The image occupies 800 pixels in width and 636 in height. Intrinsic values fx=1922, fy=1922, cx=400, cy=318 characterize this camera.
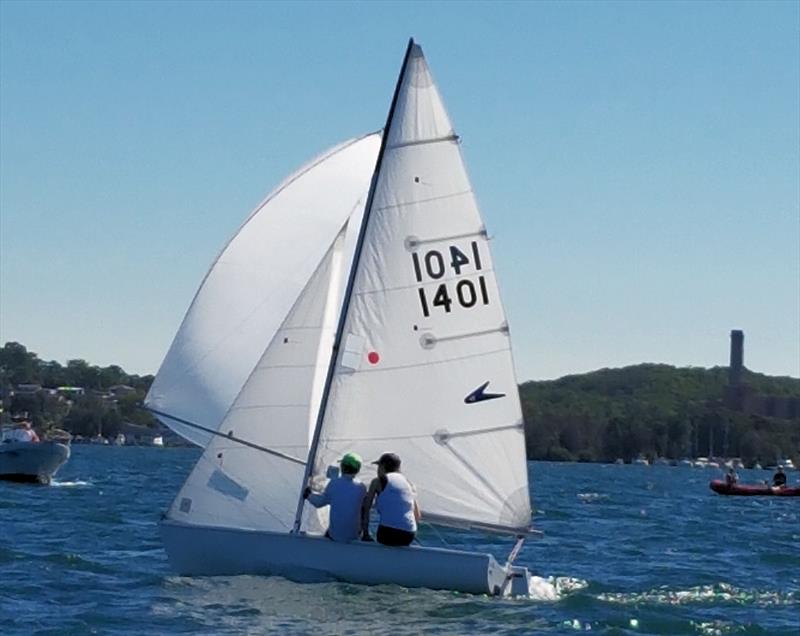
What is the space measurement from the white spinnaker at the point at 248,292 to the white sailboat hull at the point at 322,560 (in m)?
1.22

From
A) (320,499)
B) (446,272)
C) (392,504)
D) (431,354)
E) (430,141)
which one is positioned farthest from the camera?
(431,354)

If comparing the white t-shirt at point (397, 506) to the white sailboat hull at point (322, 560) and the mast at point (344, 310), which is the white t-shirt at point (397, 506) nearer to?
the white sailboat hull at point (322, 560)

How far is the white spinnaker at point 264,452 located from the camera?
19.0m

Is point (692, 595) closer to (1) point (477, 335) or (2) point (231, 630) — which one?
(1) point (477, 335)

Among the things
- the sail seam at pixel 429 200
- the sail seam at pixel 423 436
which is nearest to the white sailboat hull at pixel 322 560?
the sail seam at pixel 423 436

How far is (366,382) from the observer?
18641 millimetres

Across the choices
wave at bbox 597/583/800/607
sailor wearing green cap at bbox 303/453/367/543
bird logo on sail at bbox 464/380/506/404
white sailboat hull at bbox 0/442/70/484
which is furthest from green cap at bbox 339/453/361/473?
white sailboat hull at bbox 0/442/70/484

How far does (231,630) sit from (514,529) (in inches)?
153

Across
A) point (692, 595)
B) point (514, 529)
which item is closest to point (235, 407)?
point (514, 529)

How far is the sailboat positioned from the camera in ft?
60.2

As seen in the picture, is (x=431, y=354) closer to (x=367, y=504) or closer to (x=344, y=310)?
(x=344, y=310)

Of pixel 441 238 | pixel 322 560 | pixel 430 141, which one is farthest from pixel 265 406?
pixel 430 141

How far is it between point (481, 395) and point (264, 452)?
2.28 m

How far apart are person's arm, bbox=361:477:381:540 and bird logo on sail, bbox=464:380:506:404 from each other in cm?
128
